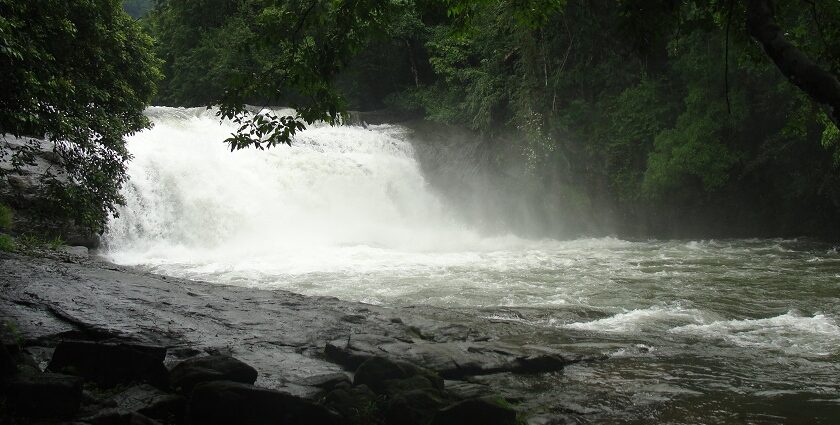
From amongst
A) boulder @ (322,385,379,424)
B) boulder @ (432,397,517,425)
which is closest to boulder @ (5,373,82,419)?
boulder @ (322,385,379,424)

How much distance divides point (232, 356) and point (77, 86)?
5.12m

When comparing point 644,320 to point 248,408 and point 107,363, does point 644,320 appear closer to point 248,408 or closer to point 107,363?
point 248,408

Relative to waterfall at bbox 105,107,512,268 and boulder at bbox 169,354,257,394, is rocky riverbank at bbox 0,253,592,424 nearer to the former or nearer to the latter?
boulder at bbox 169,354,257,394

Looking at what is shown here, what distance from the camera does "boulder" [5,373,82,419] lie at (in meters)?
4.56

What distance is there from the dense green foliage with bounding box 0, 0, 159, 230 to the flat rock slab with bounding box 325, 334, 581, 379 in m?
4.08

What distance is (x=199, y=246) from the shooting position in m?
16.9

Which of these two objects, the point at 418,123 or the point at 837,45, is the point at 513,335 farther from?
the point at 418,123

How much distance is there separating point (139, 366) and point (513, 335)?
4540 millimetres

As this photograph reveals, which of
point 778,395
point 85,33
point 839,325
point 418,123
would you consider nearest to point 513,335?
point 778,395

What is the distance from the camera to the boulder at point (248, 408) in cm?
504

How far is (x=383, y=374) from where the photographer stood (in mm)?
6051

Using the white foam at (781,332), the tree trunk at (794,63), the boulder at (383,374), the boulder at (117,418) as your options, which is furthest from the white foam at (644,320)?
the boulder at (117,418)

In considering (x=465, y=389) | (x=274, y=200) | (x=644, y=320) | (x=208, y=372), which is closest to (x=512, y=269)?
(x=644, y=320)

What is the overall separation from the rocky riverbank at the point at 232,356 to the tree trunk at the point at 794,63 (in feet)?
9.97
